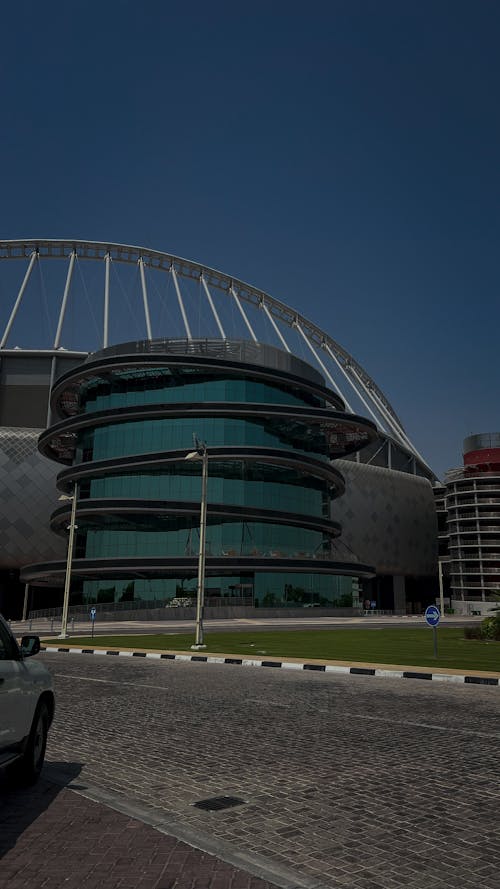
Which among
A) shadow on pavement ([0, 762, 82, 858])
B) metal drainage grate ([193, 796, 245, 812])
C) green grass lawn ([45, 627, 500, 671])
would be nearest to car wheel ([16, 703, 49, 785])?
shadow on pavement ([0, 762, 82, 858])

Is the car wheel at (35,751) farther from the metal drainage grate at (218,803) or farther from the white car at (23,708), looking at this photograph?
the metal drainage grate at (218,803)

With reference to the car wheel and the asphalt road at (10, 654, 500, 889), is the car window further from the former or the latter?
the asphalt road at (10, 654, 500, 889)

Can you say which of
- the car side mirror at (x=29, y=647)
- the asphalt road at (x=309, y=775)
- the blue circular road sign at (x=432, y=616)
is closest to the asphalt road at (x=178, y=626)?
the blue circular road sign at (x=432, y=616)

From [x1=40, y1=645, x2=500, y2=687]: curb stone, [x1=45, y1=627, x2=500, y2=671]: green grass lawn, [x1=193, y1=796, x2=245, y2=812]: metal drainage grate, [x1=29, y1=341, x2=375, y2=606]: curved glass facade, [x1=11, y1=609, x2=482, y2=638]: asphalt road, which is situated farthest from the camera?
[x1=29, y1=341, x2=375, y2=606]: curved glass facade

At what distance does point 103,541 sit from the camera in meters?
64.1

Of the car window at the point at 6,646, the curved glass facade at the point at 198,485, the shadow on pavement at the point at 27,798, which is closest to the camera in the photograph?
the shadow on pavement at the point at 27,798

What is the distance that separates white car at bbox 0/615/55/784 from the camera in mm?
6383

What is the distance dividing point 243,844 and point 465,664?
1674 cm

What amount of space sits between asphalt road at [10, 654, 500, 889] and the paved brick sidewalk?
0.18 m

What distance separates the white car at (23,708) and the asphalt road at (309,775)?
1.66 feet

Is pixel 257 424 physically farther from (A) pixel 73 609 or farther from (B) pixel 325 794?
(B) pixel 325 794

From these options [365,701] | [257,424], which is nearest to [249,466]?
[257,424]

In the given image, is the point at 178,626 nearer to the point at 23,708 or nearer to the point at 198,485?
the point at 198,485

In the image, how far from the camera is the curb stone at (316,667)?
17125 mm
